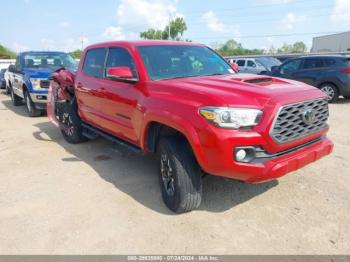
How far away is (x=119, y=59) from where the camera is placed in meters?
4.46

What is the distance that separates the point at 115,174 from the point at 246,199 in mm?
1940

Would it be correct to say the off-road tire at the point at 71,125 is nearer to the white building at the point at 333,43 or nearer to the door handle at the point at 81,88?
the door handle at the point at 81,88

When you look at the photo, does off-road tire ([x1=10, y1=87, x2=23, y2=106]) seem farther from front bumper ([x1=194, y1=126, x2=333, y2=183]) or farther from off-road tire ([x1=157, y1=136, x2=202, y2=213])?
front bumper ([x1=194, y1=126, x2=333, y2=183])

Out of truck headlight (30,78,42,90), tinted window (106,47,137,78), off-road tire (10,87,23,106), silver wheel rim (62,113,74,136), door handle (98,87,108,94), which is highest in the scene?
tinted window (106,47,137,78)

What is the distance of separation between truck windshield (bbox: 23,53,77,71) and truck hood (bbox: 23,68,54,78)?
0.41 meters

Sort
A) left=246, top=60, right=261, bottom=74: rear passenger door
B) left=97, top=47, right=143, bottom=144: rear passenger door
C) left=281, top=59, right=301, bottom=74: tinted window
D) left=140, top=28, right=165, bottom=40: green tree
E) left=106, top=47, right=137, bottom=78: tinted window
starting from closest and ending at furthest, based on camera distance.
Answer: left=97, top=47, right=143, bottom=144: rear passenger door → left=106, top=47, right=137, bottom=78: tinted window → left=281, top=59, right=301, bottom=74: tinted window → left=246, top=60, right=261, bottom=74: rear passenger door → left=140, top=28, right=165, bottom=40: green tree

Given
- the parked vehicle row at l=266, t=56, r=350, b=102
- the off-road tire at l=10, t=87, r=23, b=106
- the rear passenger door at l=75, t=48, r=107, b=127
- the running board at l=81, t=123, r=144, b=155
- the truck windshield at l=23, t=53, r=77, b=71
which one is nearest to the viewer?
the running board at l=81, t=123, r=144, b=155

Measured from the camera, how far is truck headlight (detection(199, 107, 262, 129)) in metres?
2.86

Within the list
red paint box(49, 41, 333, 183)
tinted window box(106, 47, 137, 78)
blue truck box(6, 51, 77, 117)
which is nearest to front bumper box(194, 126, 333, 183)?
red paint box(49, 41, 333, 183)

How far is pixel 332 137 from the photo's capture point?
6.14 metres

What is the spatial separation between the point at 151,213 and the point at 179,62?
1.97 meters

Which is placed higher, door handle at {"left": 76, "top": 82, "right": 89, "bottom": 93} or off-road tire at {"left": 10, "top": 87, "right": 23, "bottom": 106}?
door handle at {"left": 76, "top": 82, "right": 89, "bottom": 93}

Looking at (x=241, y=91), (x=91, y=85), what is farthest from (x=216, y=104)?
(x=91, y=85)

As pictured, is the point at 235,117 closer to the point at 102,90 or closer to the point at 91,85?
the point at 102,90
